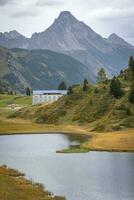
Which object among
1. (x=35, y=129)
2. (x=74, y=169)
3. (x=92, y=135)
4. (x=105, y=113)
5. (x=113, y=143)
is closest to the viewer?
(x=74, y=169)

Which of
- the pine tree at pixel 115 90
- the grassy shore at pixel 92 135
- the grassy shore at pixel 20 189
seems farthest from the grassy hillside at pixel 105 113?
the grassy shore at pixel 20 189

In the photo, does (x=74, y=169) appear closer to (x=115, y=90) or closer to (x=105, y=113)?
(x=105, y=113)

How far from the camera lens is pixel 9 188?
67.0m

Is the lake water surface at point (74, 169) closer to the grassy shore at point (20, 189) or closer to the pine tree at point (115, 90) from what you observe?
the grassy shore at point (20, 189)

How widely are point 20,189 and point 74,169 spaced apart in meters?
22.8

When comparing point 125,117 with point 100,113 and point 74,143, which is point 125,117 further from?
point 74,143

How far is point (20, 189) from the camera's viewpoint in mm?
67812

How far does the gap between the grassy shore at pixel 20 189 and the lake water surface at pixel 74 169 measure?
2.13m

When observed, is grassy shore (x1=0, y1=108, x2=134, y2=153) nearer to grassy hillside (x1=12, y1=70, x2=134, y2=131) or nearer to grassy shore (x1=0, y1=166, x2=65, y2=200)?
grassy hillside (x1=12, y1=70, x2=134, y2=131)

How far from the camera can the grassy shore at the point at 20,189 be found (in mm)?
63022

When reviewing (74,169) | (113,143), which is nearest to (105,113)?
(113,143)

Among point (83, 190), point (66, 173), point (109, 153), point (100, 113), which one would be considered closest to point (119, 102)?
point (100, 113)

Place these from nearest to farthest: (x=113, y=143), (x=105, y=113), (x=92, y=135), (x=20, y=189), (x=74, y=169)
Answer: (x=20, y=189), (x=74, y=169), (x=113, y=143), (x=92, y=135), (x=105, y=113)

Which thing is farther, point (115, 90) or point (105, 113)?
point (115, 90)
